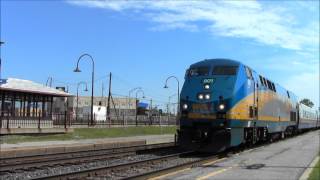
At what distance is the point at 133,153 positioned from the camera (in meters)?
23.5

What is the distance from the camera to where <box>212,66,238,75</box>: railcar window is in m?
21.8

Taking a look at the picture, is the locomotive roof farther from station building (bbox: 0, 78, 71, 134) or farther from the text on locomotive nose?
station building (bbox: 0, 78, 71, 134)

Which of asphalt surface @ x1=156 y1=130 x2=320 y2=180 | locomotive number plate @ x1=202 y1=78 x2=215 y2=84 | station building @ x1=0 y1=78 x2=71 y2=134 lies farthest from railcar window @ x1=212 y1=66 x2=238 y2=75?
station building @ x1=0 y1=78 x2=71 y2=134

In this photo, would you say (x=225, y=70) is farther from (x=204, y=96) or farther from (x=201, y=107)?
(x=201, y=107)

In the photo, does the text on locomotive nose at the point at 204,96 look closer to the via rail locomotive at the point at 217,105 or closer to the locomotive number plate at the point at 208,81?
the via rail locomotive at the point at 217,105

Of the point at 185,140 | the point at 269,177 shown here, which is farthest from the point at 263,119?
the point at 269,177

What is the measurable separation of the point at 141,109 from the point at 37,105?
7052 centimetres

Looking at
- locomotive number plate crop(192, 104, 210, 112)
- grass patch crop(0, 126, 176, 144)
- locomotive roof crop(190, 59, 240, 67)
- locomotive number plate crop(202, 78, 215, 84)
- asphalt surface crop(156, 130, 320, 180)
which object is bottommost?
asphalt surface crop(156, 130, 320, 180)

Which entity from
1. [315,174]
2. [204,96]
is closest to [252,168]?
[315,174]

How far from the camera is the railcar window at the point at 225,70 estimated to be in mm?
21812

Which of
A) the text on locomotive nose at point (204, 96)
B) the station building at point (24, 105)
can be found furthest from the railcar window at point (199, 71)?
the station building at point (24, 105)

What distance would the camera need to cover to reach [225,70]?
21984 millimetres

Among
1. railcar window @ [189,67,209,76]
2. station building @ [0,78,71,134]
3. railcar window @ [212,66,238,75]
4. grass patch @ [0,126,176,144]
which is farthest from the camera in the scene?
station building @ [0,78,71,134]

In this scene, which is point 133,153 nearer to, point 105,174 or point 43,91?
point 105,174
